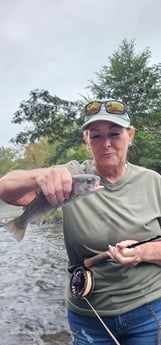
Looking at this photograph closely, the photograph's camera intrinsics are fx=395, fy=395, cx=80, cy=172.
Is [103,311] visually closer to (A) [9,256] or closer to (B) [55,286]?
(B) [55,286]

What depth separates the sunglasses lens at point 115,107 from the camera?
8.59 ft

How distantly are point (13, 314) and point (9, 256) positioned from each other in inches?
254

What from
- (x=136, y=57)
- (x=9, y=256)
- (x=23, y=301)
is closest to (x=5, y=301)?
(x=23, y=301)

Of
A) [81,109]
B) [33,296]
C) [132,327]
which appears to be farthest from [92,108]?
[81,109]

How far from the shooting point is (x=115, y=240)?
8.29 feet

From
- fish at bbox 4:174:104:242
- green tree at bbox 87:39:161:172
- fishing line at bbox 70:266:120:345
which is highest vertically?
green tree at bbox 87:39:161:172

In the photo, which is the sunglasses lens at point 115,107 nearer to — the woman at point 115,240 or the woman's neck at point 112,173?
the woman at point 115,240

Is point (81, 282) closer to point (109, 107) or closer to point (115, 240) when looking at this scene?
point (115, 240)

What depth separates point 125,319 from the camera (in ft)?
8.38

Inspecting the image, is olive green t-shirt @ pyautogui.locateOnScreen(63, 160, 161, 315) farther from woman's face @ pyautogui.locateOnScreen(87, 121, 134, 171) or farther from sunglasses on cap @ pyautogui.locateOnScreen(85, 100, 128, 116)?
sunglasses on cap @ pyautogui.locateOnScreen(85, 100, 128, 116)

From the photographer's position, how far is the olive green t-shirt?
2.54 metres

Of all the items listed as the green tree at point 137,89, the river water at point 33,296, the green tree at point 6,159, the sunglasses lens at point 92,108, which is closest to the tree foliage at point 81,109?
the green tree at point 137,89

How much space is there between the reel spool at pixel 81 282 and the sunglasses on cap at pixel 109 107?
104 cm

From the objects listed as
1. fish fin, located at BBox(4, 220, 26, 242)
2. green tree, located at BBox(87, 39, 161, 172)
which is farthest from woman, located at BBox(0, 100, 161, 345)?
green tree, located at BBox(87, 39, 161, 172)
